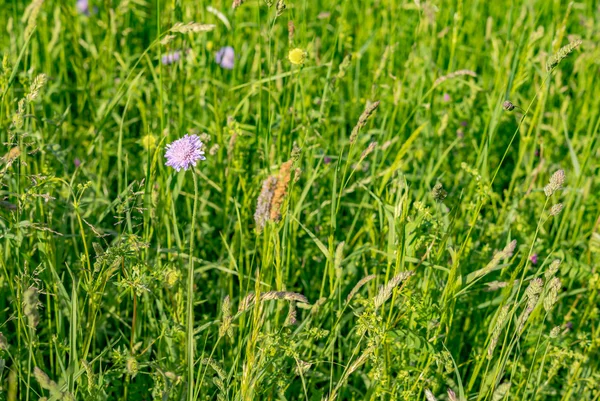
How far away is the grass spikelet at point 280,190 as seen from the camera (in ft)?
4.26

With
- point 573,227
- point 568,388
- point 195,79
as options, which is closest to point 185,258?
Result: point 195,79

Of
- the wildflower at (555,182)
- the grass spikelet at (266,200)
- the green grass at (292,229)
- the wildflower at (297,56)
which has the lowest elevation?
the green grass at (292,229)

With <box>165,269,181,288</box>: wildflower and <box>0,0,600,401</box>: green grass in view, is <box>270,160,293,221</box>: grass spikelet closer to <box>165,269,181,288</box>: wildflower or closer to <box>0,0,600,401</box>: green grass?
<box>0,0,600,401</box>: green grass

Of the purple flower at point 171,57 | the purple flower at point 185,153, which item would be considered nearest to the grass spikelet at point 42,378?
the purple flower at point 185,153

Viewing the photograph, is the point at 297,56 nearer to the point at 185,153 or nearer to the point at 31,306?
the point at 185,153

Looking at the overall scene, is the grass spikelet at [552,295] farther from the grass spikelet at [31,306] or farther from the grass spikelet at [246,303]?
the grass spikelet at [31,306]

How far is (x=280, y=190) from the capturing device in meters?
1.30

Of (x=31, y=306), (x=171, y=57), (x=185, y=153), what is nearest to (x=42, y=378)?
(x=31, y=306)

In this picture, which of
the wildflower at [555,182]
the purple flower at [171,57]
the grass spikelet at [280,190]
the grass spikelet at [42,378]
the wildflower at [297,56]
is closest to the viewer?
the grass spikelet at [42,378]

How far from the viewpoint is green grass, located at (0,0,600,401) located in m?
1.52

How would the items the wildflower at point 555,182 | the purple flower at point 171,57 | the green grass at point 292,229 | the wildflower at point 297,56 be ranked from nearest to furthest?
1. the wildflower at point 555,182
2. the green grass at point 292,229
3. the wildflower at point 297,56
4. the purple flower at point 171,57

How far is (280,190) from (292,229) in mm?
630

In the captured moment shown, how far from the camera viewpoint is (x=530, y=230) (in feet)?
7.25

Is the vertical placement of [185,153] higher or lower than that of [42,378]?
higher
